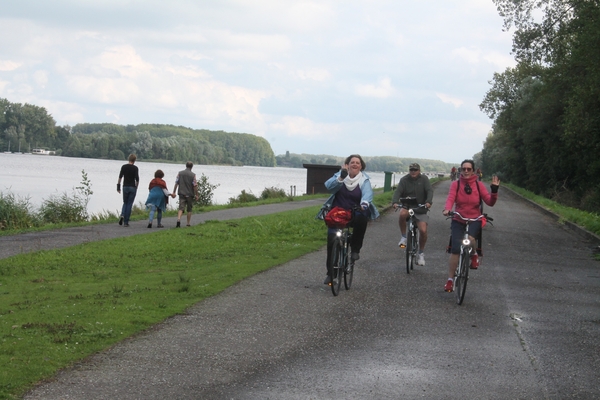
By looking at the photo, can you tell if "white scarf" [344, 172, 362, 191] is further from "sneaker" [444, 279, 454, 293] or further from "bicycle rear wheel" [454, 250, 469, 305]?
"sneaker" [444, 279, 454, 293]

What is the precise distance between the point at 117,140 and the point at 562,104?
337ft

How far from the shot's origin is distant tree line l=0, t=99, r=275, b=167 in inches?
4793

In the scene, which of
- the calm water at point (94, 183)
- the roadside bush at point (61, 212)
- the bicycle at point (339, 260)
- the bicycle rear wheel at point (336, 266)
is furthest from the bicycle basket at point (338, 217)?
the calm water at point (94, 183)

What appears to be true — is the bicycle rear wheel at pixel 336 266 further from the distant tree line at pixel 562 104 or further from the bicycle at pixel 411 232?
the distant tree line at pixel 562 104

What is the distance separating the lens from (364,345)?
7156 mm

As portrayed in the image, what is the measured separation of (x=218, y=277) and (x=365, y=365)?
4855 millimetres

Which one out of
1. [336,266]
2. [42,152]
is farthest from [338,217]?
[42,152]

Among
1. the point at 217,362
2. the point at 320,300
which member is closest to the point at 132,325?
the point at 217,362

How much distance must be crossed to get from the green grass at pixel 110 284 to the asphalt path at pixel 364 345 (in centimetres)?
26

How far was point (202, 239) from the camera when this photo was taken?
1712 centimetres

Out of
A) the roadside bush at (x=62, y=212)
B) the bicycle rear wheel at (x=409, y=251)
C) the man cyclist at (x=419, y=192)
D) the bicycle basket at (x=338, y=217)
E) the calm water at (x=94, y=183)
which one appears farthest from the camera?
the calm water at (x=94, y=183)

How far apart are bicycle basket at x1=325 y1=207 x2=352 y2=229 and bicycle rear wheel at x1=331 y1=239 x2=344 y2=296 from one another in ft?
0.80

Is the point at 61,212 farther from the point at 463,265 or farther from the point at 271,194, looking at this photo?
the point at 271,194

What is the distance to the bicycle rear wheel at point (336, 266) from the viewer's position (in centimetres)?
965
